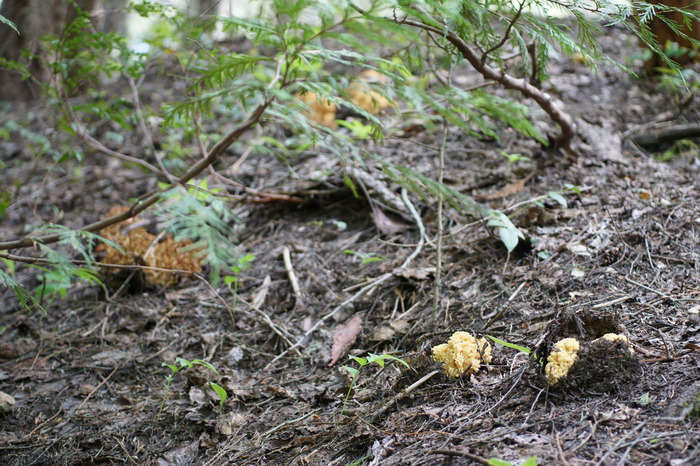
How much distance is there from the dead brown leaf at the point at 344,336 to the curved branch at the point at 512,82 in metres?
1.52

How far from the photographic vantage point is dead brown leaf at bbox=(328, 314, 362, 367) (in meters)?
2.57

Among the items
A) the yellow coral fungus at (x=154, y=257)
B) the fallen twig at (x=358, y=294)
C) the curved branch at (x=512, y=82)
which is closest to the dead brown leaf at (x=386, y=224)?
the fallen twig at (x=358, y=294)

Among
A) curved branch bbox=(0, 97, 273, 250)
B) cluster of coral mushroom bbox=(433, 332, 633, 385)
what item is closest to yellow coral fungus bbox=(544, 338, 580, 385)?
cluster of coral mushroom bbox=(433, 332, 633, 385)

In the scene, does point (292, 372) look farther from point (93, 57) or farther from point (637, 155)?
point (637, 155)

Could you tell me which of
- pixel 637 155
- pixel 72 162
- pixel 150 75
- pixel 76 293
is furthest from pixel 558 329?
pixel 150 75

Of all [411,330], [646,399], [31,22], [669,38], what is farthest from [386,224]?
[31,22]

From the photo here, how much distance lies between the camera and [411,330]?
8.12ft

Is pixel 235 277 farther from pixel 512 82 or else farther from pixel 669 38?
pixel 669 38

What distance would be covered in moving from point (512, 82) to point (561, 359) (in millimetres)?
1805

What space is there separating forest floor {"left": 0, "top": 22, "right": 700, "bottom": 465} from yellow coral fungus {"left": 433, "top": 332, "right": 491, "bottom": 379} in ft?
0.17

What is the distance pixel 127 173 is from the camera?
5.69 metres

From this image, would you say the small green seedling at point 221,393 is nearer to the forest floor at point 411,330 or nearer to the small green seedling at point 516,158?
the forest floor at point 411,330

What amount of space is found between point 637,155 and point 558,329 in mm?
2567

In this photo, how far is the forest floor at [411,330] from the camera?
5.55 feet
